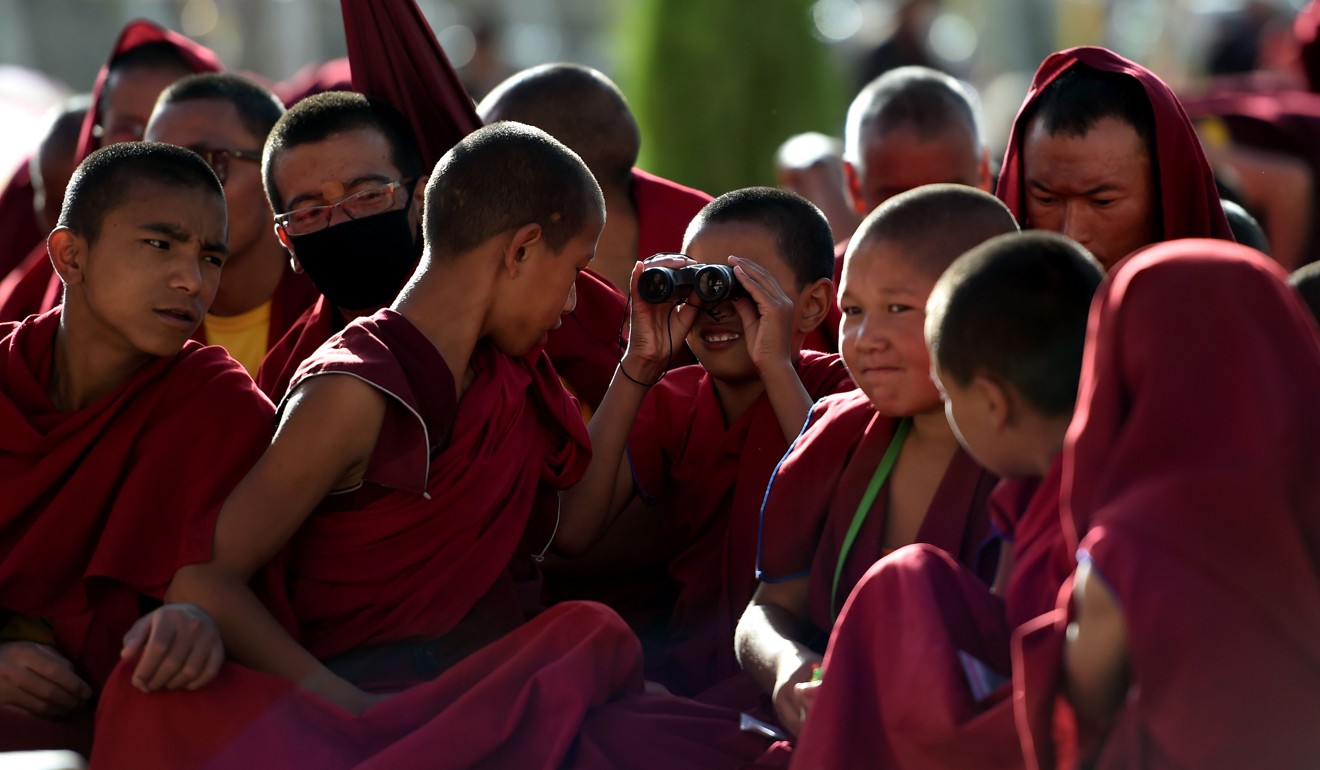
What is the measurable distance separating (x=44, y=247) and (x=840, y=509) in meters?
3.24

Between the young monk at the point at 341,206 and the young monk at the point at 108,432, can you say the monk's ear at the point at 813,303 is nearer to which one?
the young monk at the point at 341,206

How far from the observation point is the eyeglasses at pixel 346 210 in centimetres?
356

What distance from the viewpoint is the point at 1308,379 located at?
2084 mm

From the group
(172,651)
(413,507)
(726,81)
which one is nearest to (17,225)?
(413,507)

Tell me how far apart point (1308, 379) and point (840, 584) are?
1.06 m

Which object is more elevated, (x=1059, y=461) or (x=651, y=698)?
(x=1059, y=461)

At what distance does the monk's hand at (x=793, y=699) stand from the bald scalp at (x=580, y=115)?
7.44 ft

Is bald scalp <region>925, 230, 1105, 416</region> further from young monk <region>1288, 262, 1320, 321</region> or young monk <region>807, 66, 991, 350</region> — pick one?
young monk <region>807, 66, 991, 350</region>

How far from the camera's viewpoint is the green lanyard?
291cm

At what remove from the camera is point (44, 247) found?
516 cm

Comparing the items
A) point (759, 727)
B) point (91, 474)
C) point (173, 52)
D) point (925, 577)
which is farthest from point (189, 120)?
point (925, 577)

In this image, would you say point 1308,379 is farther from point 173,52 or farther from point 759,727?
point 173,52

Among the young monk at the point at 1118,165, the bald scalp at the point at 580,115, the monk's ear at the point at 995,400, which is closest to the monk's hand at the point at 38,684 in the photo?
the monk's ear at the point at 995,400

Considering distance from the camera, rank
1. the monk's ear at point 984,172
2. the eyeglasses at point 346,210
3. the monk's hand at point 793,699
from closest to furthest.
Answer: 1. the monk's hand at point 793,699
2. the eyeglasses at point 346,210
3. the monk's ear at point 984,172
